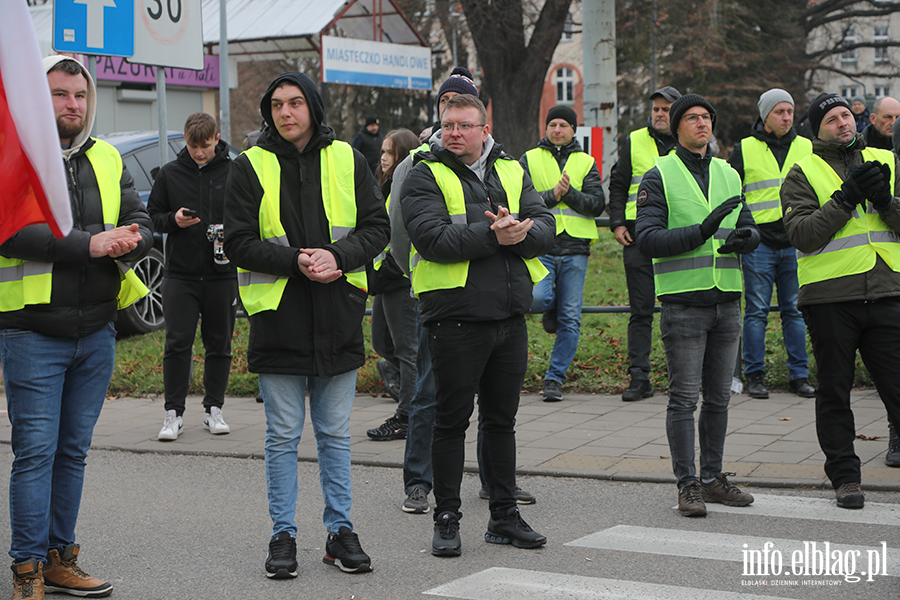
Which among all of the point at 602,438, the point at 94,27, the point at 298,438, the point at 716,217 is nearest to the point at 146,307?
the point at 94,27

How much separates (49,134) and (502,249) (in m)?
2.14

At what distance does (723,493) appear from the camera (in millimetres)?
5465

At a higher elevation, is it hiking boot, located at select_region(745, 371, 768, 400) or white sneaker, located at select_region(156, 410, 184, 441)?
hiking boot, located at select_region(745, 371, 768, 400)

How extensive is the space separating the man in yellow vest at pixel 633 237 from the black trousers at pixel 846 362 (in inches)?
107

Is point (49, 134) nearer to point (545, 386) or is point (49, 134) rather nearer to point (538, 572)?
point (538, 572)

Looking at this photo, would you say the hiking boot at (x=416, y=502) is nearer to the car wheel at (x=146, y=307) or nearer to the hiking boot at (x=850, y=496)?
the hiking boot at (x=850, y=496)

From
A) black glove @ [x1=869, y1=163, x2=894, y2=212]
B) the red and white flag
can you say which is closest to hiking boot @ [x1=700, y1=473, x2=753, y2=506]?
black glove @ [x1=869, y1=163, x2=894, y2=212]

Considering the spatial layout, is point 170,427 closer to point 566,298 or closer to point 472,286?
point 566,298

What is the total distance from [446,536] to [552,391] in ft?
11.9

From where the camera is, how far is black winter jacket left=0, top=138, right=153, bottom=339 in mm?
4168

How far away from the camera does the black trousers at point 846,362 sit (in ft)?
17.6

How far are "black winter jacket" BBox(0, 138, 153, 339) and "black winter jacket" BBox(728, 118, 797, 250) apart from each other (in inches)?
197

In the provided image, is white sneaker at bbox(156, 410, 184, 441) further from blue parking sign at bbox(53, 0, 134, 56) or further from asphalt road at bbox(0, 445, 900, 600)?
blue parking sign at bbox(53, 0, 134, 56)

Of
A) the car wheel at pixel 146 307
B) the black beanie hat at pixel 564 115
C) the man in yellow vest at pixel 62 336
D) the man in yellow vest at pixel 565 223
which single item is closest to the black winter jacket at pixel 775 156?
the man in yellow vest at pixel 565 223
